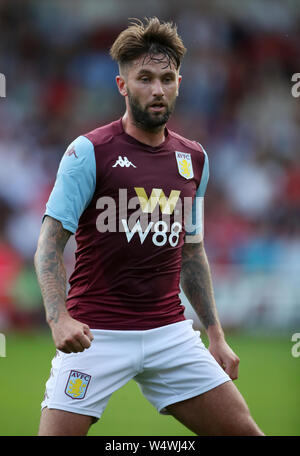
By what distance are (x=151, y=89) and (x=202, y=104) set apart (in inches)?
421

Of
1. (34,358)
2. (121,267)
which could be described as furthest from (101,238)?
(34,358)

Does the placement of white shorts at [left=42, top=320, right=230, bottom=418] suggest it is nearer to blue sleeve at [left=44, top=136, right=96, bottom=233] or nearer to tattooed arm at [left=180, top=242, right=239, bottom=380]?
tattooed arm at [left=180, top=242, right=239, bottom=380]

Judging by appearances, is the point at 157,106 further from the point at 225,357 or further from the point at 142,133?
the point at 225,357

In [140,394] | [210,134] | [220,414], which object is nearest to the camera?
[220,414]

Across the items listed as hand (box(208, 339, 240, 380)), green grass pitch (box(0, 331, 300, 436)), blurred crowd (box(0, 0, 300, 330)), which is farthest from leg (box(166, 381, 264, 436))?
blurred crowd (box(0, 0, 300, 330))

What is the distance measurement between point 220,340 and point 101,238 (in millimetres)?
897

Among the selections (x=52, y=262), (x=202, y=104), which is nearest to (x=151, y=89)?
(x=52, y=262)

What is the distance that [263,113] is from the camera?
14586mm

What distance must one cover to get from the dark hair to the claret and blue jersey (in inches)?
14.9

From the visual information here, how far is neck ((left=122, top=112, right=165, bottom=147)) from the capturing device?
396 cm

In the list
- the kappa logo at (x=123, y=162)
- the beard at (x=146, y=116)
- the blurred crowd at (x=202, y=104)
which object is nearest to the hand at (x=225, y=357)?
the kappa logo at (x=123, y=162)

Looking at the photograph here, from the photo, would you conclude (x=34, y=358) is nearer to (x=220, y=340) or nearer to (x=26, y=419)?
(x=26, y=419)

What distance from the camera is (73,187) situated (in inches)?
142

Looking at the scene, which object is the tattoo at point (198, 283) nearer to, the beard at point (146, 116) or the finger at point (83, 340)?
the beard at point (146, 116)
